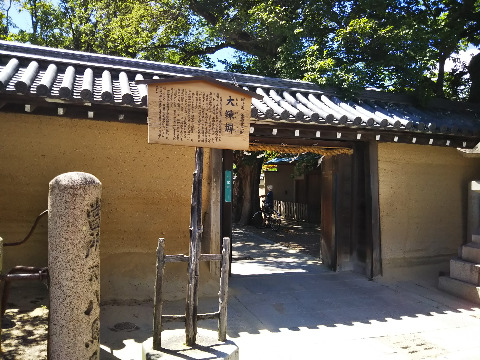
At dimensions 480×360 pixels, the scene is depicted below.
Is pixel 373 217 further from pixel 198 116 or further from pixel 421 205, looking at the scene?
pixel 198 116

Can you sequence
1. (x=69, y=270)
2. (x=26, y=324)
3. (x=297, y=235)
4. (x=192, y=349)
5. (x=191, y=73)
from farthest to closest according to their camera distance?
(x=297, y=235), (x=191, y=73), (x=26, y=324), (x=192, y=349), (x=69, y=270)

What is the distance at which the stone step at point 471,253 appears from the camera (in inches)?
292

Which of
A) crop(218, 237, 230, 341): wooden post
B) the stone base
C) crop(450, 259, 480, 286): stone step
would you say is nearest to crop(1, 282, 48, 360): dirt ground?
the stone base

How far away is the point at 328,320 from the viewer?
6.09 metres

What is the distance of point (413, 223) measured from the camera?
8.86 meters

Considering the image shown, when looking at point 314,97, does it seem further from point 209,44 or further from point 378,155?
point 209,44

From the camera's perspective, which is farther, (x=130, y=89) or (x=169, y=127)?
(x=130, y=89)

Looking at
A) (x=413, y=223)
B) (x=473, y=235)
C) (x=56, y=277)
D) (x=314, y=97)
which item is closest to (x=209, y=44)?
(x=314, y=97)

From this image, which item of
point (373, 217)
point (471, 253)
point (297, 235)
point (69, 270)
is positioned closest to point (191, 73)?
point (373, 217)

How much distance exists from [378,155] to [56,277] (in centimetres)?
707

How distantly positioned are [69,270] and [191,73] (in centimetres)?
577

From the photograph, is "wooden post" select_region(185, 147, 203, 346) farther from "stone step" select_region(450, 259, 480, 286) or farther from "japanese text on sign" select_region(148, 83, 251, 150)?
"stone step" select_region(450, 259, 480, 286)

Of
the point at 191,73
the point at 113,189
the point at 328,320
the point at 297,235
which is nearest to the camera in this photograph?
the point at 328,320

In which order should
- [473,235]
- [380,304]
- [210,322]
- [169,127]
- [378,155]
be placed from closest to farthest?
[169,127] < [210,322] < [380,304] < [473,235] < [378,155]
